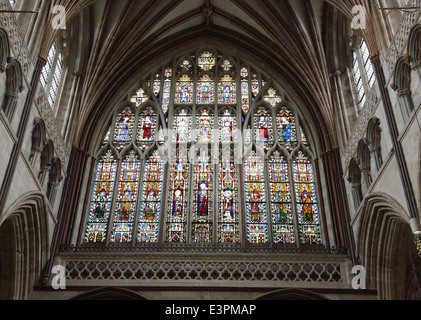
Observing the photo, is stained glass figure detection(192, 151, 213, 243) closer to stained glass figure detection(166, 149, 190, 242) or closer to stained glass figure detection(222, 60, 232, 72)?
stained glass figure detection(166, 149, 190, 242)

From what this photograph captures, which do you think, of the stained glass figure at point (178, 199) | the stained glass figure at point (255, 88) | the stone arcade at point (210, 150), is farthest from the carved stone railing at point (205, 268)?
the stained glass figure at point (255, 88)

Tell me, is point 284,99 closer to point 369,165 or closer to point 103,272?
point 369,165

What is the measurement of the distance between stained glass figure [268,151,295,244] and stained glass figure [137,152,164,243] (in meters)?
3.77

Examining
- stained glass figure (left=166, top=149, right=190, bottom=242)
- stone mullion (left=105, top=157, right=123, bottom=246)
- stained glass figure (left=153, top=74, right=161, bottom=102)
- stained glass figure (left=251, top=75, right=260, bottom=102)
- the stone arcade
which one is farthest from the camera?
stained glass figure (left=153, top=74, right=161, bottom=102)

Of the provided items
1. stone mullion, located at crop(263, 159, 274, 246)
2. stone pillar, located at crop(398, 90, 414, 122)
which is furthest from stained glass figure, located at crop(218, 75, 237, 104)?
stone pillar, located at crop(398, 90, 414, 122)

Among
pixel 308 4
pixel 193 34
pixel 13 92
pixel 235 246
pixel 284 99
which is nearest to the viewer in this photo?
pixel 13 92

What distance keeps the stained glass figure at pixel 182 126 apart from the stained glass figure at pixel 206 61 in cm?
241

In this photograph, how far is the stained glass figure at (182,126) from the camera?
60.6 ft

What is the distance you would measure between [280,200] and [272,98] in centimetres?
474

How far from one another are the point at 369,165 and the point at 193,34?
1013 cm

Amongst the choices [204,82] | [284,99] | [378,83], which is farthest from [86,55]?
[378,83]

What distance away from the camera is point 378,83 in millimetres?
13102

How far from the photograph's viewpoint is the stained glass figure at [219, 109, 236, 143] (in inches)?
727

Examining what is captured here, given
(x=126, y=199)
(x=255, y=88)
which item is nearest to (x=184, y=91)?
(x=255, y=88)
